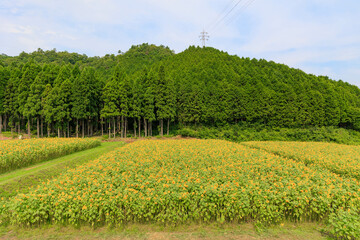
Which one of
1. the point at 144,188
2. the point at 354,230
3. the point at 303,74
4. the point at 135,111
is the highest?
the point at 303,74

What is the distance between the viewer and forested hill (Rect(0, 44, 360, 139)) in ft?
101

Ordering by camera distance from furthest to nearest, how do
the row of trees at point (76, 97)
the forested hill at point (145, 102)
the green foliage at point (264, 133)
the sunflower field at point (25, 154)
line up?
the green foliage at point (264, 133)
the forested hill at point (145, 102)
the row of trees at point (76, 97)
the sunflower field at point (25, 154)

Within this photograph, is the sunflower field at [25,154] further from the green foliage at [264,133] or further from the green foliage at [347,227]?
the green foliage at [264,133]

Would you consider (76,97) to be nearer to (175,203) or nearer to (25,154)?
(25,154)

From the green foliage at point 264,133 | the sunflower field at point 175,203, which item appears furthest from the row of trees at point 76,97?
the sunflower field at point 175,203

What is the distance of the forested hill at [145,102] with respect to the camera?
30812 millimetres

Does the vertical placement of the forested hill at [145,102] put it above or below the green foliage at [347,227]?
above

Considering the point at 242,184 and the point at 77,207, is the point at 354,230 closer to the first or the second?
the point at 242,184

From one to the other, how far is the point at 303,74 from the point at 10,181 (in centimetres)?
7221

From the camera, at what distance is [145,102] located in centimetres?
3491

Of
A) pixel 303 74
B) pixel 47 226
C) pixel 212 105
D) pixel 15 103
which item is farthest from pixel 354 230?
pixel 303 74

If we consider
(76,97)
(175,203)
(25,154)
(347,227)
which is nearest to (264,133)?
(76,97)

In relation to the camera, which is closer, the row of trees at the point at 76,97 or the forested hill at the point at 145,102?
the row of trees at the point at 76,97

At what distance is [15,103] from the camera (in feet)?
107
